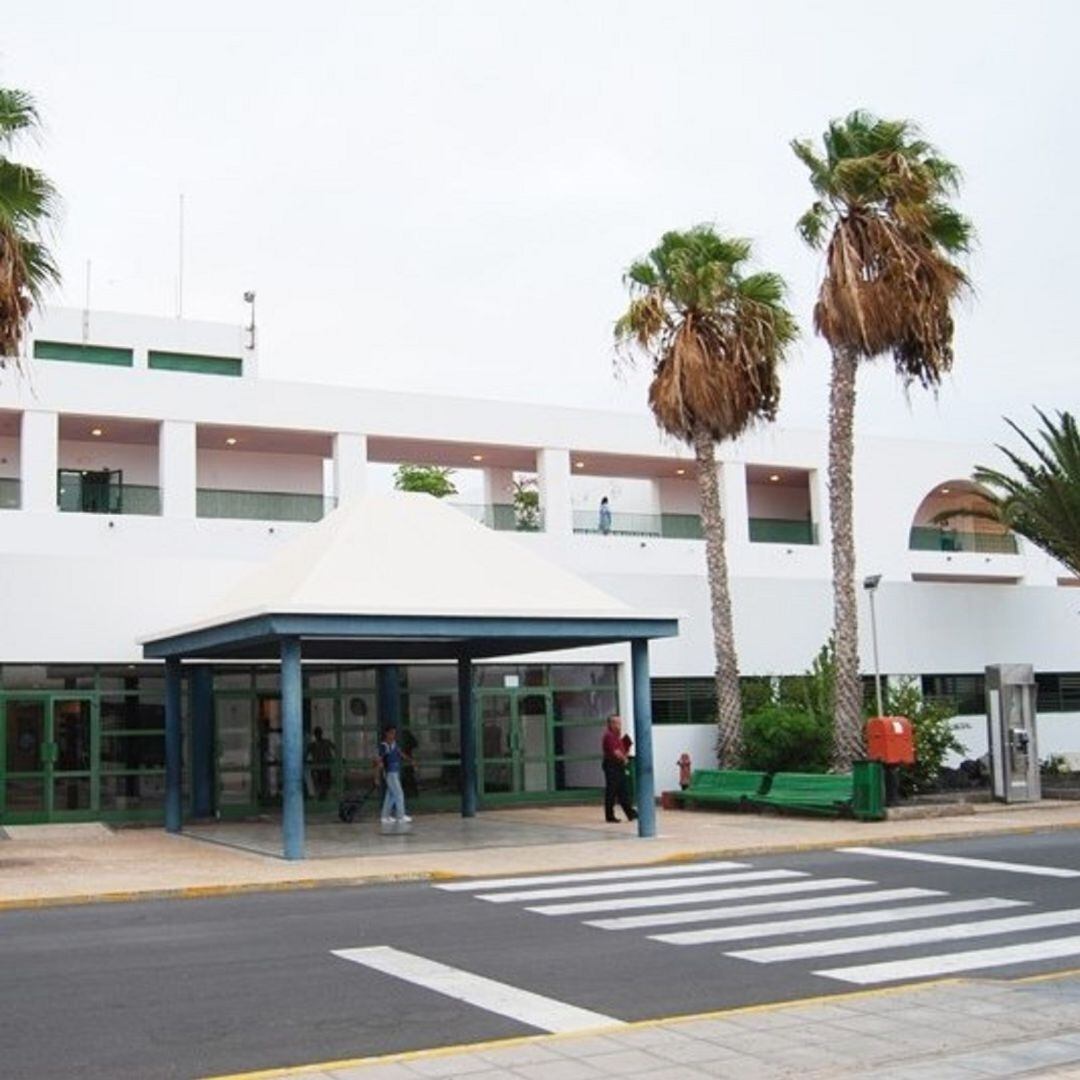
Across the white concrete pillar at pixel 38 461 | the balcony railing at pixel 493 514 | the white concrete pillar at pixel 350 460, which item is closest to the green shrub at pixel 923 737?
the balcony railing at pixel 493 514

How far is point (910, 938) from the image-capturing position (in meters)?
11.6

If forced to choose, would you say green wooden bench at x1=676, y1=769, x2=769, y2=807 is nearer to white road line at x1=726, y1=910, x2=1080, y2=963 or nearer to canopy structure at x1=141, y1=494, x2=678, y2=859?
canopy structure at x1=141, y1=494, x2=678, y2=859

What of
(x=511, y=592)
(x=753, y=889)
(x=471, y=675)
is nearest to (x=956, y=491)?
(x=471, y=675)

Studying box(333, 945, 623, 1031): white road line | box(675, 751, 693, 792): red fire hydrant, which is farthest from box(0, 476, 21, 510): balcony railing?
box(333, 945, 623, 1031): white road line

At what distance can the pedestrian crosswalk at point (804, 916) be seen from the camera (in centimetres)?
1084

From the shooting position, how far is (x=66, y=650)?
24250mm

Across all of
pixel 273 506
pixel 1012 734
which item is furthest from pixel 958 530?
pixel 273 506

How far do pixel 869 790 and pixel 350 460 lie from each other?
17589 millimetres

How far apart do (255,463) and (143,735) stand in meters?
15.3

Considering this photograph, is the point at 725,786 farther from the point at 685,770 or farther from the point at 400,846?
the point at 400,846

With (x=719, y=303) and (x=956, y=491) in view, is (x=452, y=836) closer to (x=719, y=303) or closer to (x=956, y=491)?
(x=719, y=303)

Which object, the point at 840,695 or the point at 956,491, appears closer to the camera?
the point at 840,695

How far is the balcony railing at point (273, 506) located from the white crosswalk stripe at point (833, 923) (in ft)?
80.4

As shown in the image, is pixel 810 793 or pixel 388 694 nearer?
pixel 810 793
